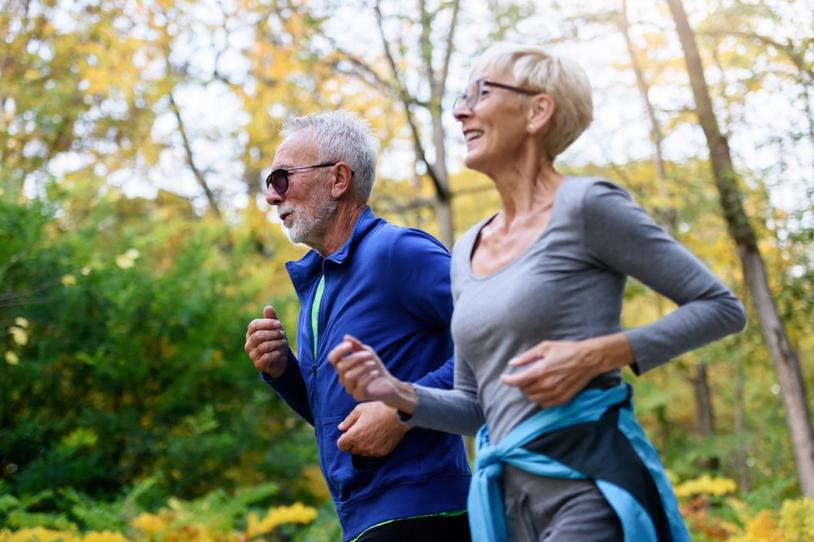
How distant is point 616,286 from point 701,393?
10639 millimetres

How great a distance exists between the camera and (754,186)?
7.13 m

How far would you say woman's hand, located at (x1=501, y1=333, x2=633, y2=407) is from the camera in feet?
5.71

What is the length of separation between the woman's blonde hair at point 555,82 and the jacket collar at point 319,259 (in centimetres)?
88

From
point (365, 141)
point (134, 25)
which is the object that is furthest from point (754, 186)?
point (134, 25)

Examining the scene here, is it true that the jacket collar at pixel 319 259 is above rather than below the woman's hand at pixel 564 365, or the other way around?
above

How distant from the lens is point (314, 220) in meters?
2.81

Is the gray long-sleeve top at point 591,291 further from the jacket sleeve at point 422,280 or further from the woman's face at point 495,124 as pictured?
the jacket sleeve at point 422,280

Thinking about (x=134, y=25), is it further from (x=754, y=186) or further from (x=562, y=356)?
(x=562, y=356)

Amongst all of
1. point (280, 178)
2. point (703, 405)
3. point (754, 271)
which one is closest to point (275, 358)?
point (280, 178)

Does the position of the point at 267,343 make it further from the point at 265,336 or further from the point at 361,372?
the point at 361,372

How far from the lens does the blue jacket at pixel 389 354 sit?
2516 mm

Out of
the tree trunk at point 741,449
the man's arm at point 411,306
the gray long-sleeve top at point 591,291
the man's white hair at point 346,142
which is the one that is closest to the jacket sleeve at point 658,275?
the gray long-sleeve top at point 591,291

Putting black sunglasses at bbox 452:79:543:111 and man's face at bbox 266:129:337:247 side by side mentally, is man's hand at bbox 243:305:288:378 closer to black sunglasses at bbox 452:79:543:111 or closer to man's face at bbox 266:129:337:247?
man's face at bbox 266:129:337:247

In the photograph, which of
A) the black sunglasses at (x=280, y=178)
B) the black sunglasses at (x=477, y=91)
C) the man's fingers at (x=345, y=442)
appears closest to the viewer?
the black sunglasses at (x=477, y=91)
